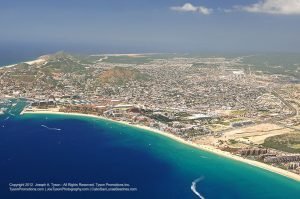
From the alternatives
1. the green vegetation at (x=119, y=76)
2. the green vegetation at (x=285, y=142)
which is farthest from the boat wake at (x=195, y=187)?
the green vegetation at (x=119, y=76)

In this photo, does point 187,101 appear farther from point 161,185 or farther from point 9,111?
point 161,185

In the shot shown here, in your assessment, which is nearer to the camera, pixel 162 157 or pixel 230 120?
pixel 162 157

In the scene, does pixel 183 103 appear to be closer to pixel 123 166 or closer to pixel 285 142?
pixel 285 142

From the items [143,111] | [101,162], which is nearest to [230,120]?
[143,111]

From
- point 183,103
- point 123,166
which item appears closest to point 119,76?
point 183,103

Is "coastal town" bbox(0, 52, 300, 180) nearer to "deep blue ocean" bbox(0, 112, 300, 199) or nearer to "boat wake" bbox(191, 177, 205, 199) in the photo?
"deep blue ocean" bbox(0, 112, 300, 199)

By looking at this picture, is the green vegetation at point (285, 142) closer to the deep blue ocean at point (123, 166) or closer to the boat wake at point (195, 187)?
the deep blue ocean at point (123, 166)

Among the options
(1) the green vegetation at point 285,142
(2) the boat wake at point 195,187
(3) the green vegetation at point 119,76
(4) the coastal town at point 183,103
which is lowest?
(2) the boat wake at point 195,187

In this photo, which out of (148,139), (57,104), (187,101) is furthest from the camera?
(187,101)

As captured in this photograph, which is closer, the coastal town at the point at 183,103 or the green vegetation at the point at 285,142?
the green vegetation at the point at 285,142
